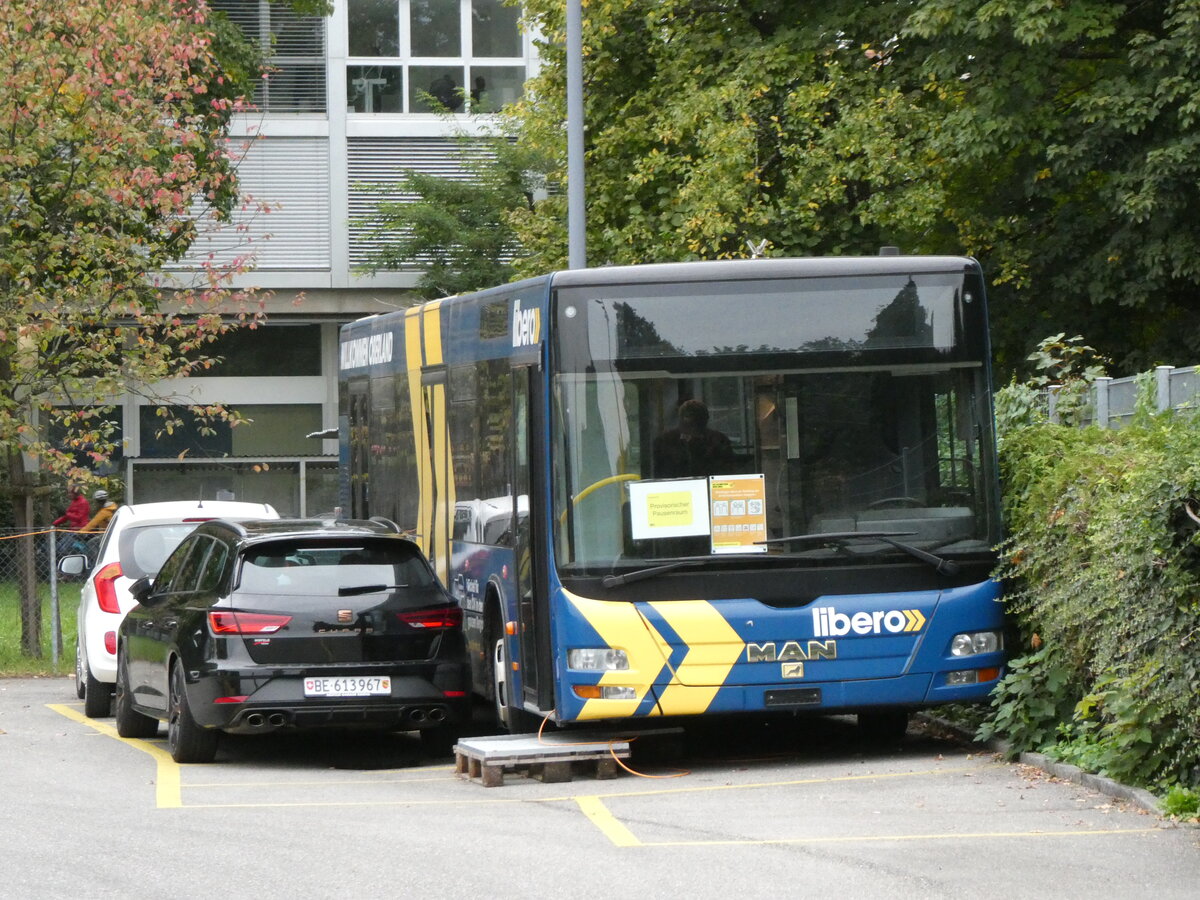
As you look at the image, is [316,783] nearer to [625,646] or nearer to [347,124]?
[625,646]

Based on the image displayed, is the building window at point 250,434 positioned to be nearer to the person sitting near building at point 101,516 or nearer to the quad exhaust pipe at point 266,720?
the person sitting near building at point 101,516

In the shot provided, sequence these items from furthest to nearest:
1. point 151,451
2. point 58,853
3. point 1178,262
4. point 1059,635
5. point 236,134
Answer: point 151,451
point 236,134
point 1178,262
point 1059,635
point 58,853

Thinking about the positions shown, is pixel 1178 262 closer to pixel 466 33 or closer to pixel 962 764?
pixel 962 764

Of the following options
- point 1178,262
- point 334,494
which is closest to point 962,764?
point 1178,262

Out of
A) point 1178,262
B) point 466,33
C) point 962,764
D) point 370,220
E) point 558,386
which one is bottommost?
point 962,764

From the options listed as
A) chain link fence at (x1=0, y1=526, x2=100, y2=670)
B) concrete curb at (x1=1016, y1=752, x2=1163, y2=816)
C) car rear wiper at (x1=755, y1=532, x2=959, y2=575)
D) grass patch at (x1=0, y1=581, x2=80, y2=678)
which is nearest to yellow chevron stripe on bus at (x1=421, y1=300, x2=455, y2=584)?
car rear wiper at (x1=755, y1=532, x2=959, y2=575)

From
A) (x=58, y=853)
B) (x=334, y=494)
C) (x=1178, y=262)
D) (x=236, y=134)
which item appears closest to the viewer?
(x=58, y=853)

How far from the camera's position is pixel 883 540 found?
37.9ft

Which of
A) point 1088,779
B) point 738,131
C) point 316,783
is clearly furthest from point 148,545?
point 738,131

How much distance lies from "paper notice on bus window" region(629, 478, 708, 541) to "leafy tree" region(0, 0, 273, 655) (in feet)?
35.7

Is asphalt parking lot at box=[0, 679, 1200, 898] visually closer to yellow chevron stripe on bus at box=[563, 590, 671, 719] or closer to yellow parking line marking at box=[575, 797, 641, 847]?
yellow parking line marking at box=[575, 797, 641, 847]

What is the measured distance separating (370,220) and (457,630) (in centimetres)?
2571

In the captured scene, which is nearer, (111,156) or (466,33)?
(111,156)

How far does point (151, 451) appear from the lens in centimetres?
3975
